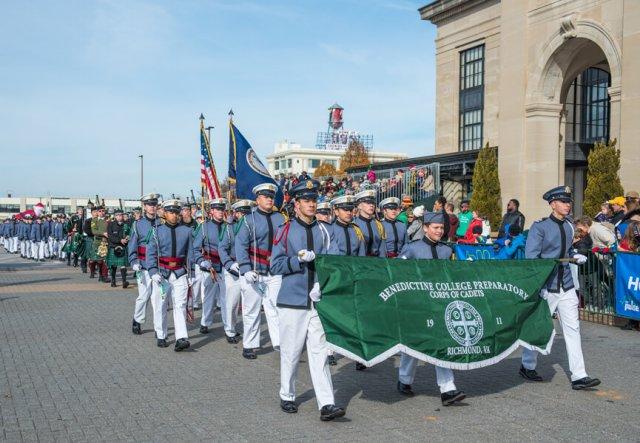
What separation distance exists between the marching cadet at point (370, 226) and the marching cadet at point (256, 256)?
1.16 m

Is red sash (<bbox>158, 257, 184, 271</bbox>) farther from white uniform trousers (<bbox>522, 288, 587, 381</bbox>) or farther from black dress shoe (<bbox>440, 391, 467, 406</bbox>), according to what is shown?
white uniform trousers (<bbox>522, 288, 587, 381</bbox>)

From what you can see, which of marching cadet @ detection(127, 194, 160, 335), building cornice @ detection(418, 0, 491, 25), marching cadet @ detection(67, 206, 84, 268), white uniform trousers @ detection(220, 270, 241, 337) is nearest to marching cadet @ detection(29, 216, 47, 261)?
marching cadet @ detection(67, 206, 84, 268)

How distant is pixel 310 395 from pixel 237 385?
909 millimetres

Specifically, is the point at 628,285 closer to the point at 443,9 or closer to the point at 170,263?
the point at 170,263

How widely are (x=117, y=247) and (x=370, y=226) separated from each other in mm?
11003

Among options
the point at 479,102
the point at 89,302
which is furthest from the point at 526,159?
the point at 89,302

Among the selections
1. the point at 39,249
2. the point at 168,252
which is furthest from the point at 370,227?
the point at 39,249

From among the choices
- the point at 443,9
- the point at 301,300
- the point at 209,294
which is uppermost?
the point at 443,9

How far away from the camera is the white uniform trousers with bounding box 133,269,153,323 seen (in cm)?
1168

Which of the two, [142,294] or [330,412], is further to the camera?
[142,294]

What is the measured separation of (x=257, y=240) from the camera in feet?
33.8

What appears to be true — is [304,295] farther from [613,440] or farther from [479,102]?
[479,102]

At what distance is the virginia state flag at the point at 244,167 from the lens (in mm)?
12266

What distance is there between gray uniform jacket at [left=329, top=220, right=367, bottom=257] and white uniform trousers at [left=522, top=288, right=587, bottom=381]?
6.94 feet
